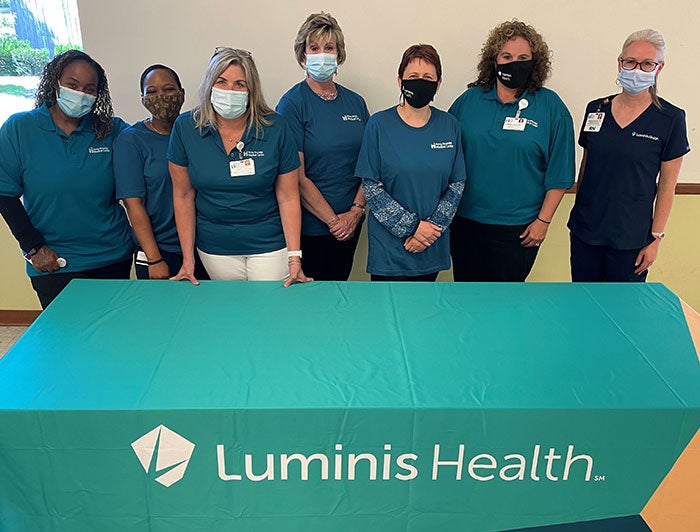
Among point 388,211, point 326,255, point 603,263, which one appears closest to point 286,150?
point 388,211

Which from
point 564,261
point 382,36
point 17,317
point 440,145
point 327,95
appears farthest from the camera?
point 17,317

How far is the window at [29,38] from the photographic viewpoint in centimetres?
298

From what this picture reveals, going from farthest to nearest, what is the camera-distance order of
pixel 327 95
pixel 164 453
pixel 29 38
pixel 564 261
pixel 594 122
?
pixel 564 261, pixel 29 38, pixel 327 95, pixel 594 122, pixel 164 453

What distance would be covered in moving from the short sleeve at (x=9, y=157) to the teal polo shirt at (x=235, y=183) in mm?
539

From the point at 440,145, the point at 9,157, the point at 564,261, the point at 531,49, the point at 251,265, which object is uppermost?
the point at 531,49

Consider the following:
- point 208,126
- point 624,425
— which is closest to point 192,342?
point 208,126

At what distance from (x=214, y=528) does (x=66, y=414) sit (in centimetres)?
47

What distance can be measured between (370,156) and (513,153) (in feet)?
1.83

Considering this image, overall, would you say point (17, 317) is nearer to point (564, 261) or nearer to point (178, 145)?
point (178, 145)

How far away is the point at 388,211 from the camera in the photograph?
2.20 metres

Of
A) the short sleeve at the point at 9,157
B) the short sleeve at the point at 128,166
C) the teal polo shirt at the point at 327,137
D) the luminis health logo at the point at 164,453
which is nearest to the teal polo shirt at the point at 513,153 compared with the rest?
the teal polo shirt at the point at 327,137

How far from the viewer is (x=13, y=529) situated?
Answer: 1.48m

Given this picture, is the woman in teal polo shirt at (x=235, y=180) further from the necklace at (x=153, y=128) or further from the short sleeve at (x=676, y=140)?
the short sleeve at (x=676, y=140)

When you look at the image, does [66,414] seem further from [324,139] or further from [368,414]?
[324,139]
